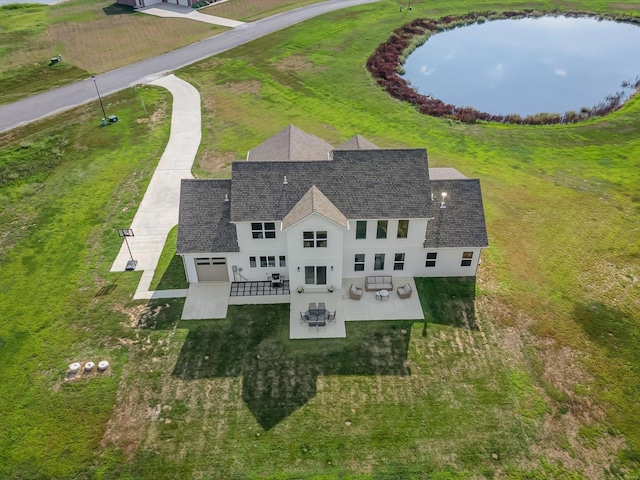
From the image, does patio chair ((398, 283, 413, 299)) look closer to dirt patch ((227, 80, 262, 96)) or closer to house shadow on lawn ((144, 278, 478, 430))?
house shadow on lawn ((144, 278, 478, 430))

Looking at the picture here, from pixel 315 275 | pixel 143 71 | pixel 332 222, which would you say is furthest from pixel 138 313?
pixel 143 71

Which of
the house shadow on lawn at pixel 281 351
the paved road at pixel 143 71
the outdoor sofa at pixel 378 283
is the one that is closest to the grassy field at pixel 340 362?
the house shadow on lawn at pixel 281 351

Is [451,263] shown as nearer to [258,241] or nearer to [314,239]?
[314,239]

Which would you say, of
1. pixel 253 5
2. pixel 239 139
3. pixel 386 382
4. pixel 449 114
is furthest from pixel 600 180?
pixel 253 5

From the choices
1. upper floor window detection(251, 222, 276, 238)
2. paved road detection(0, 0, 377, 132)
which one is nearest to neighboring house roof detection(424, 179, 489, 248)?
upper floor window detection(251, 222, 276, 238)

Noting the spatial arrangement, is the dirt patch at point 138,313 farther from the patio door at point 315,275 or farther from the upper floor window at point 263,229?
the patio door at point 315,275
